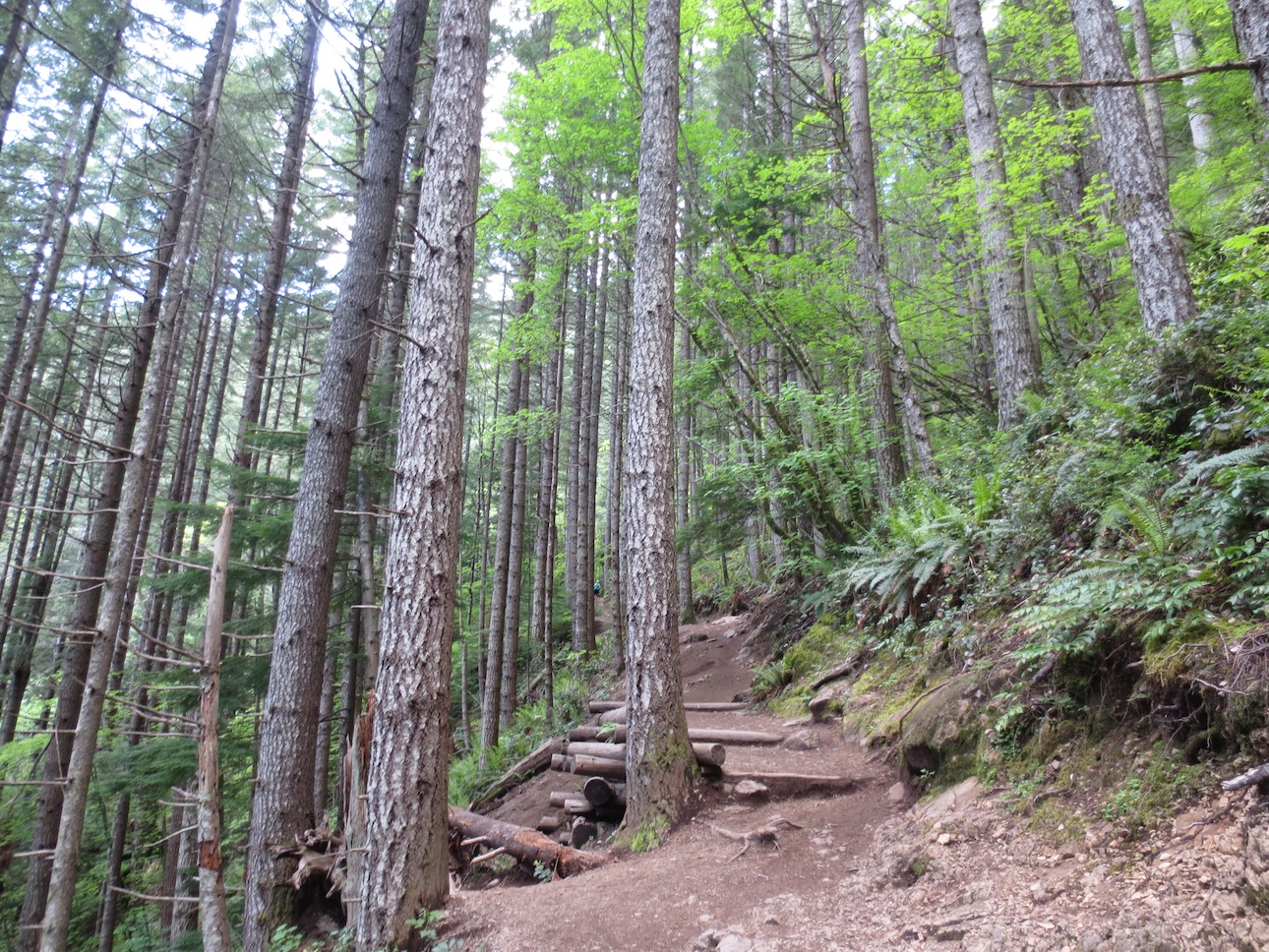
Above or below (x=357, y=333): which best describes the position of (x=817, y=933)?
below

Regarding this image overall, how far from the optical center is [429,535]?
4934 mm

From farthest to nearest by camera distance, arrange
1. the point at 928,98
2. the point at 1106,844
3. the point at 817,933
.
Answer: the point at 928,98 → the point at 817,933 → the point at 1106,844

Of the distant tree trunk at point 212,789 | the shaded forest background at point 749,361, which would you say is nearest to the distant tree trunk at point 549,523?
the shaded forest background at point 749,361

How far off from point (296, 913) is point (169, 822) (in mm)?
10666

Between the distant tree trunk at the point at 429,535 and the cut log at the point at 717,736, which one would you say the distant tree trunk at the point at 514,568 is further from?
the distant tree trunk at the point at 429,535

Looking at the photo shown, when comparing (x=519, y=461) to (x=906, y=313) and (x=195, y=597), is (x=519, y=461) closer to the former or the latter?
(x=195, y=597)

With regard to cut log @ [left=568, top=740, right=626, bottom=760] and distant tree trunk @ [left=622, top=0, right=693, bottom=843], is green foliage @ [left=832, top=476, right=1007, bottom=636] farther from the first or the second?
cut log @ [left=568, top=740, right=626, bottom=760]

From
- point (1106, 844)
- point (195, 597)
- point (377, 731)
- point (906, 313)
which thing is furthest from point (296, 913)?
point (906, 313)

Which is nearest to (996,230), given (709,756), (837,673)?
(837,673)

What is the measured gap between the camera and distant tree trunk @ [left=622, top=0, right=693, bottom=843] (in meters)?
5.75

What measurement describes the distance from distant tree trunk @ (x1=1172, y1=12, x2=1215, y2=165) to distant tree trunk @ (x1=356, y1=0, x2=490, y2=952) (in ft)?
36.7

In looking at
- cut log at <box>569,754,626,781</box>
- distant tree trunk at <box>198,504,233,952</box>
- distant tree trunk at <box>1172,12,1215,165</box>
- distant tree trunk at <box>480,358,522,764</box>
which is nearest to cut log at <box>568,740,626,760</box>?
cut log at <box>569,754,626,781</box>

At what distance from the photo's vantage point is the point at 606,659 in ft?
53.3

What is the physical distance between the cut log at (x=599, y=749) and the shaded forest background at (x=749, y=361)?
2701 millimetres
